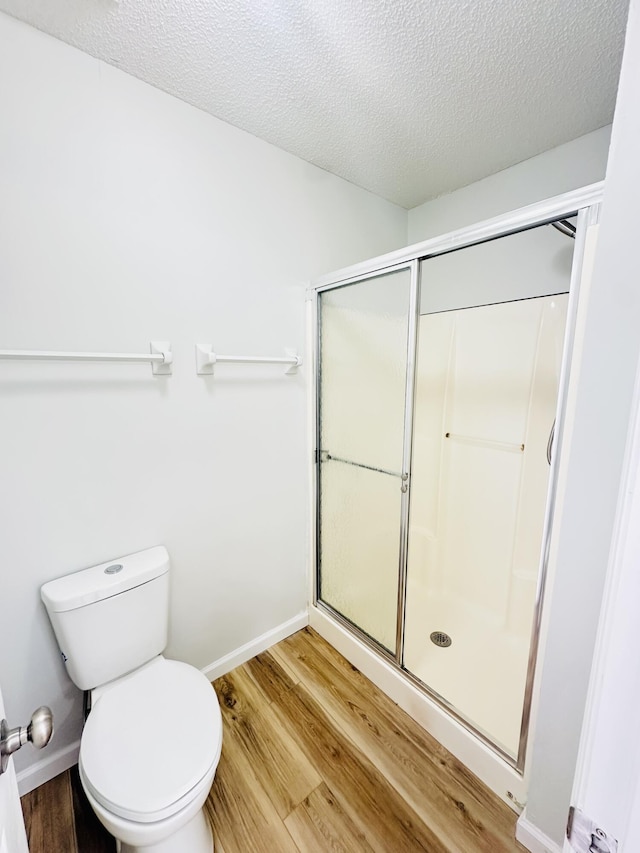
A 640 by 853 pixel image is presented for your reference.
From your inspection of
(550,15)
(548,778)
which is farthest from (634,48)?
(548,778)

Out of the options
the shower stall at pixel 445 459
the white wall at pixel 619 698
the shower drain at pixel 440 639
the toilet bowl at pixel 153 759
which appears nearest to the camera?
the white wall at pixel 619 698

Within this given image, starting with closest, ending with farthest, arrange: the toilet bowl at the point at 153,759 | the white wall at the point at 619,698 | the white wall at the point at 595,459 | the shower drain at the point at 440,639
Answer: the white wall at the point at 619,698 → the white wall at the point at 595,459 → the toilet bowl at the point at 153,759 → the shower drain at the point at 440,639

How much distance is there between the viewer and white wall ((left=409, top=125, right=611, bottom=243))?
148cm

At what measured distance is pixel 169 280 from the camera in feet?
4.55

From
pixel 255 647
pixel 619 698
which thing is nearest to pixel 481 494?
pixel 255 647

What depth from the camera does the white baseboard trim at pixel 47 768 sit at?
1248mm

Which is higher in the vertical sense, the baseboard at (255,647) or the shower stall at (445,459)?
the shower stall at (445,459)

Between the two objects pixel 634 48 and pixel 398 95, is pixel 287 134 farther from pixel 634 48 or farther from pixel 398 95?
pixel 634 48

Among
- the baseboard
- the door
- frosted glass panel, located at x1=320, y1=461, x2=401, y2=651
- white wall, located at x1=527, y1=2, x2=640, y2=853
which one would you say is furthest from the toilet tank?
white wall, located at x1=527, y1=2, x2=640, y2=853

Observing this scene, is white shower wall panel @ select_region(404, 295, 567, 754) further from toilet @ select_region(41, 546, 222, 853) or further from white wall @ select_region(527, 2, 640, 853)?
toilet @ select_region(41, 546, 222, 853)

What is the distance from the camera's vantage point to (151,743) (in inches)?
40.7

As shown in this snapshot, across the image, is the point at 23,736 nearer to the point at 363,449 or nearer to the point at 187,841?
the point at 187,841

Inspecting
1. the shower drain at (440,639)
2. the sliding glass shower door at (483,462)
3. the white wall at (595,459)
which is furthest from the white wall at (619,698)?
the shower drain at (440,639)

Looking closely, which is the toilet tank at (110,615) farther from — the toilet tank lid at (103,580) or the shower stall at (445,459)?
the shower stall at (445,459)
